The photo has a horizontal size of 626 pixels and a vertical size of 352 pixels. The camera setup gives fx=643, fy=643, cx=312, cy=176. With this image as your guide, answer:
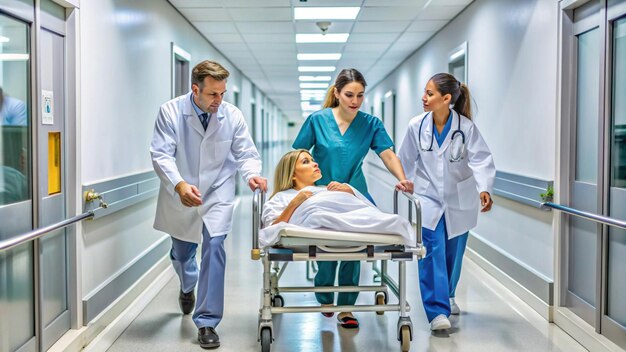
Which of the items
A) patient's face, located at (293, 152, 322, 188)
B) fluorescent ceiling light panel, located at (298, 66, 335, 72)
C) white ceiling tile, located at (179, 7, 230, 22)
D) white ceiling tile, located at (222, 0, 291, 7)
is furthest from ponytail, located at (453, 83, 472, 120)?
fluorescent ceiling light panel, located at (298, 66, 335, 72)

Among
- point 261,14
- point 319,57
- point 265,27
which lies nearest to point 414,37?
point 265,27

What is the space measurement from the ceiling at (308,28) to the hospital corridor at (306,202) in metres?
1.30

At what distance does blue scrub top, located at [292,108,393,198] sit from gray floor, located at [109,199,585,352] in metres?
0.82

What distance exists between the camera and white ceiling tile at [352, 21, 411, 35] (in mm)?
6969

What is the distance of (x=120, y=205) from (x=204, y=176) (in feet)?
2.77

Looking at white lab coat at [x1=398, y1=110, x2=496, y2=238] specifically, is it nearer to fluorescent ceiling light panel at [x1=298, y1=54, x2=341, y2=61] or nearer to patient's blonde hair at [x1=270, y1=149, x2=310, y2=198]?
patient's blonde hair at [x1=270, y1=149, x2=310, y2=198]

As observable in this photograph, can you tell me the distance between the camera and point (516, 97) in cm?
483

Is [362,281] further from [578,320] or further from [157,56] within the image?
[157,56]

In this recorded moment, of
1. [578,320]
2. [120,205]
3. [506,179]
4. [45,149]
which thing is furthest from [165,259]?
[578,320]

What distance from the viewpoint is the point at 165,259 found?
537 cm

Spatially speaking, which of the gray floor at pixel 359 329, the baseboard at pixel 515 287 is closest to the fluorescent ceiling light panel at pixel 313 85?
the baseboard at pixel 515 287

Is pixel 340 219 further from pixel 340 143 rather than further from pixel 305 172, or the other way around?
pixel 340 143

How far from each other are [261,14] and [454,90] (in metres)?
3.26

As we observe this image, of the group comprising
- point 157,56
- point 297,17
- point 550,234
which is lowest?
point 550,234
